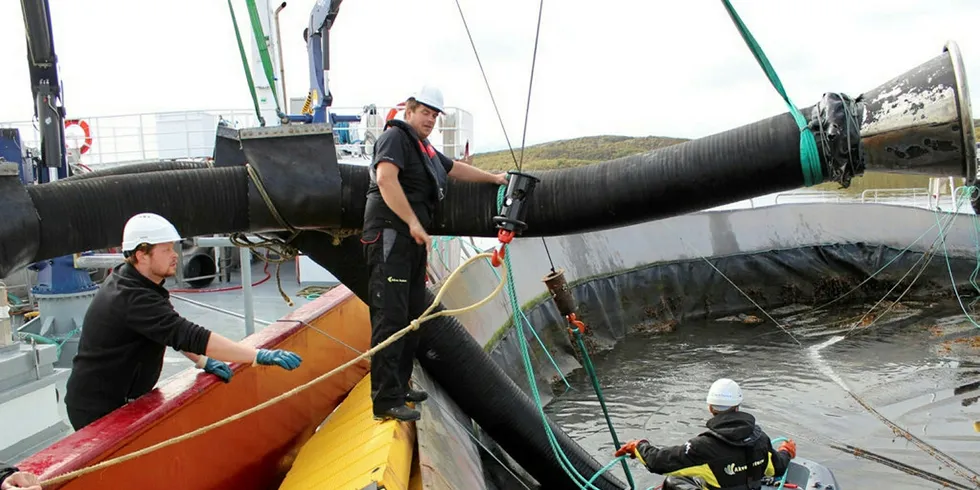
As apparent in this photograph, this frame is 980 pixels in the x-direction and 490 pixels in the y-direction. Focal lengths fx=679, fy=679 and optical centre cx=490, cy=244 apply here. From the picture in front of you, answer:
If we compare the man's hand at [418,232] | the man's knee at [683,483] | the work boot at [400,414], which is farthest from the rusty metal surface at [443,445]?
the man's knee at [683,483]

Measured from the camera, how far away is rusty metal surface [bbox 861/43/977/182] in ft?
8.41

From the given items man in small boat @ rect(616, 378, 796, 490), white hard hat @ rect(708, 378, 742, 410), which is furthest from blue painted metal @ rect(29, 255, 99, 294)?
white hard hat @ rect(708, 378, 742, 410)

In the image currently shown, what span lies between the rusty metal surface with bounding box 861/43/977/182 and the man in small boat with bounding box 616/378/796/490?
83.9 inches

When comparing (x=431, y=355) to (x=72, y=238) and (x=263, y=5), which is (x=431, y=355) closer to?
(x=72, y=238)

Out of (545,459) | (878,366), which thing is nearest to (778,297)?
(878,366)

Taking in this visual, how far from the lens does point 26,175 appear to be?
25.5 ft

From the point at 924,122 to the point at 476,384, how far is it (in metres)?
3.17

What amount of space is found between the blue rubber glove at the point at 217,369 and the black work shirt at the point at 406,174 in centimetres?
106

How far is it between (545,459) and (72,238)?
3.49m

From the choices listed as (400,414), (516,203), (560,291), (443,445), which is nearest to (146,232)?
(400,414)

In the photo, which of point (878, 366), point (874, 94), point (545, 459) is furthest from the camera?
point (878, 366)

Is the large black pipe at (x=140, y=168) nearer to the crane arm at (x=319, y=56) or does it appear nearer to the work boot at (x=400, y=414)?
the work boot at (x=400, y=414)

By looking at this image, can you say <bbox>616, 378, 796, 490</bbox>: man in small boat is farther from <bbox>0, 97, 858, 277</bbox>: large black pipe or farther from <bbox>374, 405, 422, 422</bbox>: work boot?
<bbox>374, 405, 422, 422</bbox>: work boot

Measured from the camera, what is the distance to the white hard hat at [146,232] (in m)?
3.00
